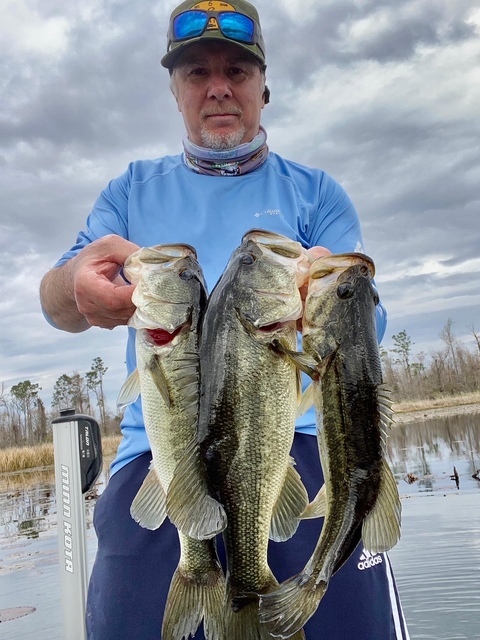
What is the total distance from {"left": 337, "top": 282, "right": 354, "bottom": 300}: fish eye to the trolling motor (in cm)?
196

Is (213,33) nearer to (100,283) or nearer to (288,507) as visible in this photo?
(100,283)

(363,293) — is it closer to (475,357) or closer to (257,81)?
(257,81)

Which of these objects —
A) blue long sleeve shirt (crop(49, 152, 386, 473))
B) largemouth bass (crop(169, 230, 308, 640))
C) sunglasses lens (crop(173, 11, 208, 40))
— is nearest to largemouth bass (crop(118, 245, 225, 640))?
largemouth bass (crop(169, 230, 308, 640))

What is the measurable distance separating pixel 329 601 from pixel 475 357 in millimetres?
73634

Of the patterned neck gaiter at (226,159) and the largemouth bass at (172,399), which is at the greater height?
the patterned neck gaiter at (226,159)

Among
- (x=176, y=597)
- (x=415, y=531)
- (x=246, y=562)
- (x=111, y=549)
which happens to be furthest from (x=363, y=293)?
(x=415, y=531)

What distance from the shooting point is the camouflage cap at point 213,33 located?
308cm

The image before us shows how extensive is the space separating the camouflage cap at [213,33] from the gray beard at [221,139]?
0.40 metres

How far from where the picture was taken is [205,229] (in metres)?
3.10

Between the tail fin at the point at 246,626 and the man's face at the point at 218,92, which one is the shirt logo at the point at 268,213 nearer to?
the man's face at the point at 218,92

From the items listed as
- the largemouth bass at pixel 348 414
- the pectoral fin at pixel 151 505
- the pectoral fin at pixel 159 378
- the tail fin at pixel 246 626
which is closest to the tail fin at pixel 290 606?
the largemouth bass at pixel 348 414

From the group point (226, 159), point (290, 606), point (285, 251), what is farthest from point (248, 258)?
point (226, 159)

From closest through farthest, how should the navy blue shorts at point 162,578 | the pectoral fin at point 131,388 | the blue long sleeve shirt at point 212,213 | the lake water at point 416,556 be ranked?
1. the pectoral fin at point 131,388
2. the navy blue shorts at point 162,578
3. the blue long sleeve shirt at point 212,213
4. the lake water at point 416,556

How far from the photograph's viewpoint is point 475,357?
232 feet
